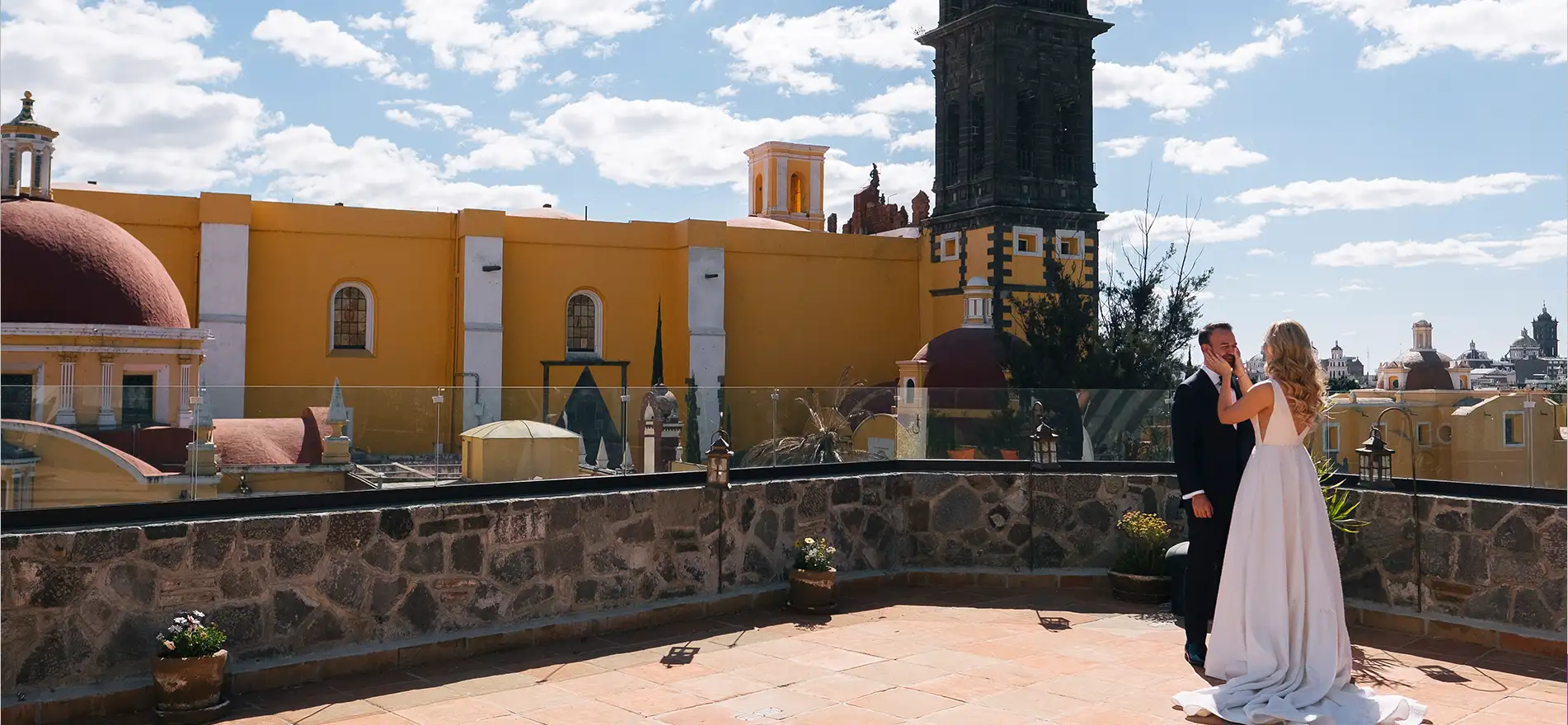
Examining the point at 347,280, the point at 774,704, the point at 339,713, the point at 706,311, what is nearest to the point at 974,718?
the point at 774,704

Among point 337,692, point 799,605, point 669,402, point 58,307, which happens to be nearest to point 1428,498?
point 799,605

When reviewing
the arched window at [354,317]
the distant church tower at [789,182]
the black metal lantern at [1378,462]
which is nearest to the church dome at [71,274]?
the arched window at [354,317]

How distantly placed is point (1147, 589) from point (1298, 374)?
3.02 meters

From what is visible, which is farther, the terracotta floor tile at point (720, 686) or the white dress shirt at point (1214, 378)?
the white dress shirt at point (1214, 378)

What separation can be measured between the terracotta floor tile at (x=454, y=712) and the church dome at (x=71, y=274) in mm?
13139

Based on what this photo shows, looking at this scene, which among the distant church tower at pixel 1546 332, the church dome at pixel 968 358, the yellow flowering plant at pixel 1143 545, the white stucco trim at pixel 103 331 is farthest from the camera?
the distant church tower at pixel 1546 332

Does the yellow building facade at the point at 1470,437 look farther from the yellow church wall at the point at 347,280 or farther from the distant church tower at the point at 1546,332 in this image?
the distant church tower at the point at 1546,332

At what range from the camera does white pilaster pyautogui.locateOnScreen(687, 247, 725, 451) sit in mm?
28984

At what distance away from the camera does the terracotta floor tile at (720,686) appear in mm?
5906

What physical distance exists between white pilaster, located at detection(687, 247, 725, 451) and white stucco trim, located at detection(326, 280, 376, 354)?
7.55m

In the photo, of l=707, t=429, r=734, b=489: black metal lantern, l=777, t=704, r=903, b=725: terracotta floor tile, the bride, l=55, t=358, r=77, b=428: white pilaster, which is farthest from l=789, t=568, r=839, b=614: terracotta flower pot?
l=55, t=358, r=77, b=428: white pilaster

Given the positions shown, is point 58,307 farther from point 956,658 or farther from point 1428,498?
point 1428,498

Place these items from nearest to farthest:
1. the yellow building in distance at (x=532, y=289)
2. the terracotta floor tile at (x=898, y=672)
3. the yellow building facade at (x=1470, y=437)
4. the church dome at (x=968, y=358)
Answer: the terracotta floor tile at (x=898, y=672)
the yellow building facade at (x=1470, y=437)
the yellow building in distance at (x=532, y=289)
the church dome at (x=968, y=358)

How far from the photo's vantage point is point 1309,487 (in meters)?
5.64
